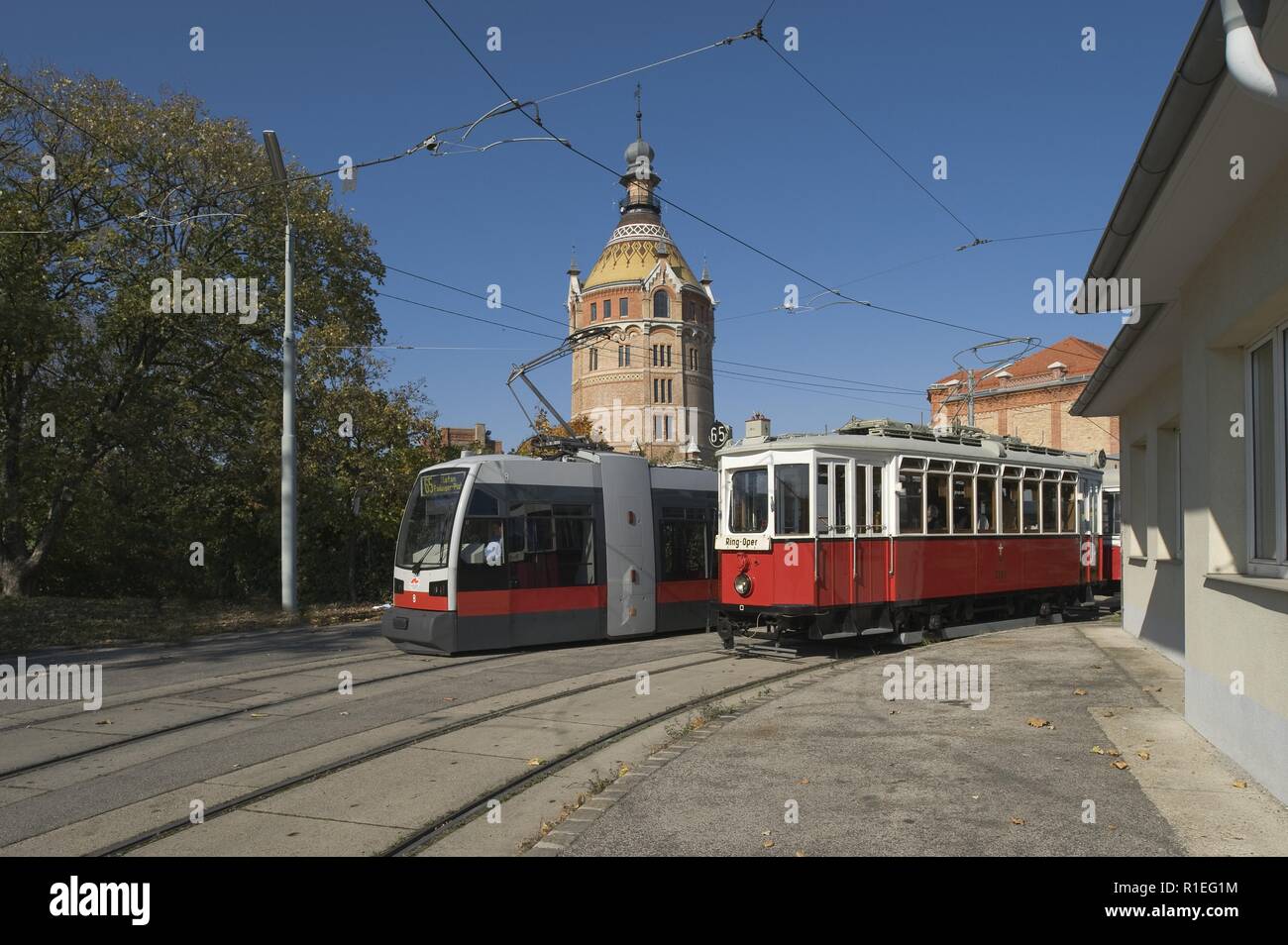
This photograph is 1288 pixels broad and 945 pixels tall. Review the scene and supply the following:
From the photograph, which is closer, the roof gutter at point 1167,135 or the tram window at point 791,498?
the roof gutter at point 1167,135

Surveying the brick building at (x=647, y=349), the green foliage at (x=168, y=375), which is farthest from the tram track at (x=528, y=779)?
the brick building at (x=647, y=349)

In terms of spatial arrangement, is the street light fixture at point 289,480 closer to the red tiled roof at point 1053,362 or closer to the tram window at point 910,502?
the tram window at point 910,502

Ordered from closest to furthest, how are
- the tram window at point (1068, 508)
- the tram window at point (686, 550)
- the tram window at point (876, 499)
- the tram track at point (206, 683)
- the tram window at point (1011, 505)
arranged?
1. the tram track at point (206, 683)
2. the tram window at point (876, 499)
3. the tram window at point (1011, 505)
4. the tram window at point (686, 550)
5. the tram window at point (1068, 508)

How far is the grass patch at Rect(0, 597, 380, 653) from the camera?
16391 mm

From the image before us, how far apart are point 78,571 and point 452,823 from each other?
77.4 ft

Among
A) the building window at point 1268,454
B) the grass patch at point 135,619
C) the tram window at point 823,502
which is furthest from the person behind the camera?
the grass patch at point 135,619

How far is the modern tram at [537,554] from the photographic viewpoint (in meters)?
14.2

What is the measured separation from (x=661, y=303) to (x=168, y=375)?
7685 centimetres

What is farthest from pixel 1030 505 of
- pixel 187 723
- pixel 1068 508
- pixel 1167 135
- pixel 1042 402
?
pixel 1042 402

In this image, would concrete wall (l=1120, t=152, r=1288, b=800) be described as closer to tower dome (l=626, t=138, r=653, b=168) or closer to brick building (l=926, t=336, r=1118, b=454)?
brick building (l=926, t=336, r=1118, b=454)

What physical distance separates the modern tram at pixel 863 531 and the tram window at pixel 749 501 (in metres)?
0.02

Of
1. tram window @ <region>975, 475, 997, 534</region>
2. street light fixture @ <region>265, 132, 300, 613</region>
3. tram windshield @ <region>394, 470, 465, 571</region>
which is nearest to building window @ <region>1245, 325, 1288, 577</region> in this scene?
tram window @ <region>975, 475, 997, 534</region>
